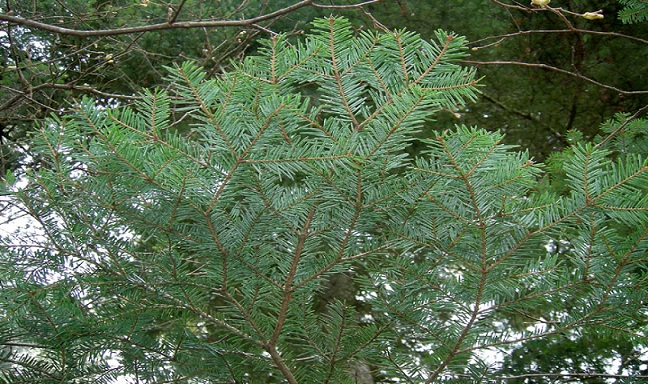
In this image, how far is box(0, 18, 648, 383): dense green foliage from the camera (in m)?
0.94

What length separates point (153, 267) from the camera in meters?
1.12

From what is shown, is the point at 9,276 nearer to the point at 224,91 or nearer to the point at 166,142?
the point at 166,142

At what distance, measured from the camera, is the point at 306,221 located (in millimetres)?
1084

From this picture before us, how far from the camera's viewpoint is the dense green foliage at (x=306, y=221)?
37.1 inches

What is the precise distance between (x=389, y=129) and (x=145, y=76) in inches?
95.6

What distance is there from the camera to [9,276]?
3.75 feet

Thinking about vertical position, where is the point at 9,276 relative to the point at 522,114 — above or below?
below

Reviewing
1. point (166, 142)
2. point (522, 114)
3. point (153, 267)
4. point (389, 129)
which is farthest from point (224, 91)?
point (522, 114)

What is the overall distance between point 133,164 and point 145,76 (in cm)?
233

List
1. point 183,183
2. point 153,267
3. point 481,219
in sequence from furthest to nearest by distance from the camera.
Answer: point 153,267 < point 481,219 < point 183,183

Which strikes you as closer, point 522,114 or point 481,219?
point 481,219


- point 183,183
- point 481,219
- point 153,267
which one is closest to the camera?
point 183,183

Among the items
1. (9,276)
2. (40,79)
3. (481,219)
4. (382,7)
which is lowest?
(9,276)

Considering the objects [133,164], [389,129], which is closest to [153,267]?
[133,164]
